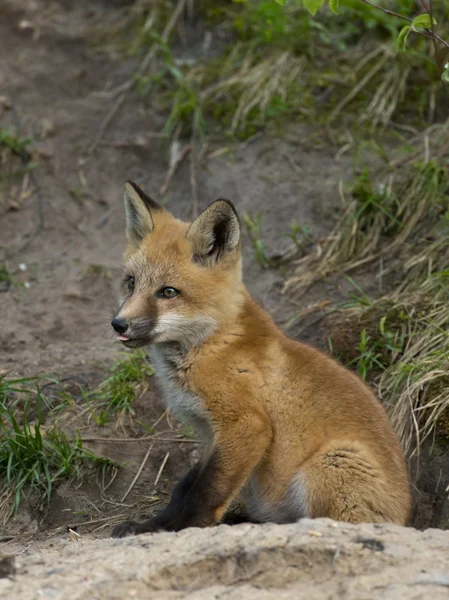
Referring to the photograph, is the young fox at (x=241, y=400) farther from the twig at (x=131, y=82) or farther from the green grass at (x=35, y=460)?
the twig at (x=131, y=82)

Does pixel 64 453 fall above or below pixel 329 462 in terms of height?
below

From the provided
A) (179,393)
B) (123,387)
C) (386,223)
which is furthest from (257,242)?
(179,393)

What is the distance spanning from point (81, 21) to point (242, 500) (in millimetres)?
6808

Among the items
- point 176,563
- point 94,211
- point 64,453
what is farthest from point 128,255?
point 94,211

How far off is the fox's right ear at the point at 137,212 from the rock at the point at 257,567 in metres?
1.97

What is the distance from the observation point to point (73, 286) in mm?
7328

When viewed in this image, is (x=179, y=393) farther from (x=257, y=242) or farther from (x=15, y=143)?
(x=15, y=143)

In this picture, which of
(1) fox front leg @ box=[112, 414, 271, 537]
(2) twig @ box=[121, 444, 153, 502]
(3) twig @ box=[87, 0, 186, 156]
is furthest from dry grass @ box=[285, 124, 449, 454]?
(3) twig @ box=[87, 0, 186, 156]

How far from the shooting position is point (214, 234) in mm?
4594

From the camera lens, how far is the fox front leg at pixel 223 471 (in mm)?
4129

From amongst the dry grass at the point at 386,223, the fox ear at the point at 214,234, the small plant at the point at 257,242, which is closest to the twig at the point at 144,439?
the fox ear at the point at 214,234

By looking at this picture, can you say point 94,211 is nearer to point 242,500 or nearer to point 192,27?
point 192,27

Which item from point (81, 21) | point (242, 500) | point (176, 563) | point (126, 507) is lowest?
point (126, 507)

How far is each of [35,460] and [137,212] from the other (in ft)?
5.77
